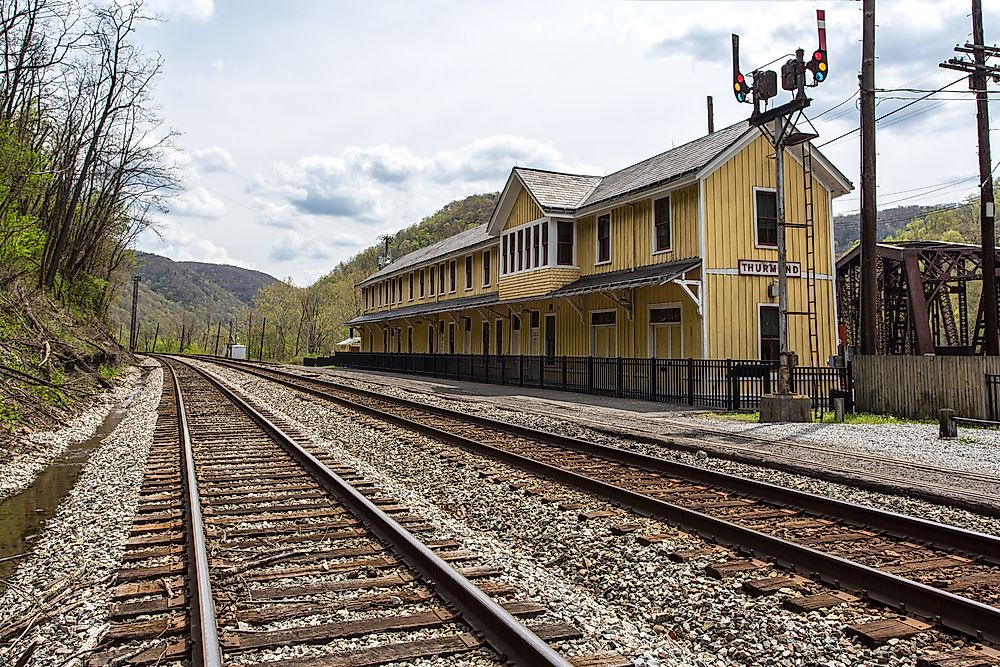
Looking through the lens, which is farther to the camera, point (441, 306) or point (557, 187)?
point (441, 306)

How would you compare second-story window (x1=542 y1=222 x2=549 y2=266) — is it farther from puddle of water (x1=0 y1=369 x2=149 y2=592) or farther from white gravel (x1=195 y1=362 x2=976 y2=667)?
white gravel (x1=195 y1=362 x2=976 y2=667)

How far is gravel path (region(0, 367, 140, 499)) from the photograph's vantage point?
9.19m

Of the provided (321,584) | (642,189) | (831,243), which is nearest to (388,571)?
(321,584)

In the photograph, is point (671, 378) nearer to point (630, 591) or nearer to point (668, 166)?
point (668, 166)

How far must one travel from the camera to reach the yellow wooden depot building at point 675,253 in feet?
70.3

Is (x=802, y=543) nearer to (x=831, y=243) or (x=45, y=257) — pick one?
(x=831, y=243)

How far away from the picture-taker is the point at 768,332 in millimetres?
22047

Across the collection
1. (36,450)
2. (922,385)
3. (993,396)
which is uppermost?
(922,385)

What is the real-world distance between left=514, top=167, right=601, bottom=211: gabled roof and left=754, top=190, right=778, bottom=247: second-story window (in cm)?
704

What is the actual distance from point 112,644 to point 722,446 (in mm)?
9375

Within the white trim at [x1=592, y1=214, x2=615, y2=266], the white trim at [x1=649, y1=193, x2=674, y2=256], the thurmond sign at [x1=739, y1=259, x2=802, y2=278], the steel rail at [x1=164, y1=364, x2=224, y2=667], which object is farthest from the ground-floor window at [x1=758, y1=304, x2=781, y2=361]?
the steel rail at [x1=164, y1=364, x2=224, y2=667]

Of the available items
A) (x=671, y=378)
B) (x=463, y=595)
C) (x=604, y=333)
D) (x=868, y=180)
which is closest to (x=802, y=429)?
(x=671, y=378)

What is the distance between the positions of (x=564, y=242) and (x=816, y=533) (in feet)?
72.1

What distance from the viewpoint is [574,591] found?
501 cm
